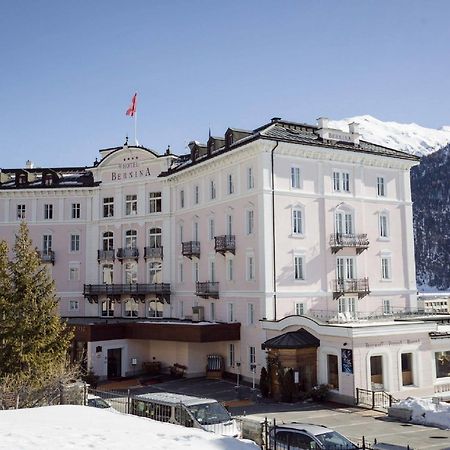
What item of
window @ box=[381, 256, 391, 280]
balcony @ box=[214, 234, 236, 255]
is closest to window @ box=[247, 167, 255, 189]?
balcony @ box=[214, 234, 236, 255]

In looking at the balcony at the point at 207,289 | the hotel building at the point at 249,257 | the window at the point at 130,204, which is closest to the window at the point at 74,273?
the hotel building at the point at 249,257

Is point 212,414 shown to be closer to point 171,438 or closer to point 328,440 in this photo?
point 328,440

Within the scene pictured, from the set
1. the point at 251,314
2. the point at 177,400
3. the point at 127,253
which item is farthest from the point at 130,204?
the point at 177,400

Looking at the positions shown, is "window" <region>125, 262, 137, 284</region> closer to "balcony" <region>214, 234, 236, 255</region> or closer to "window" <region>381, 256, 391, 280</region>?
"balcony" <region>214, 234, 236, 255</region>

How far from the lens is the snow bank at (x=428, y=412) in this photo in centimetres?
2603

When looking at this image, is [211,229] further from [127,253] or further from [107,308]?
[107,308]

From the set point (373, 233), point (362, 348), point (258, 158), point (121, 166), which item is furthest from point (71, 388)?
point (121, 166)

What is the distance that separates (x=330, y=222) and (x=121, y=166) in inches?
789

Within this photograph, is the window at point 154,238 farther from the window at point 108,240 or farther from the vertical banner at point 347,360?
the vertical banner at point 347,360

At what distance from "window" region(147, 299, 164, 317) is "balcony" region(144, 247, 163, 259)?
3749 mm

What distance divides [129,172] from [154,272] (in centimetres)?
905

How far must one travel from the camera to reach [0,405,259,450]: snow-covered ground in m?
12.1

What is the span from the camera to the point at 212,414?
2116 centimetres

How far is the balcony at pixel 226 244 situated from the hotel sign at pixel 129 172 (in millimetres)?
11836
